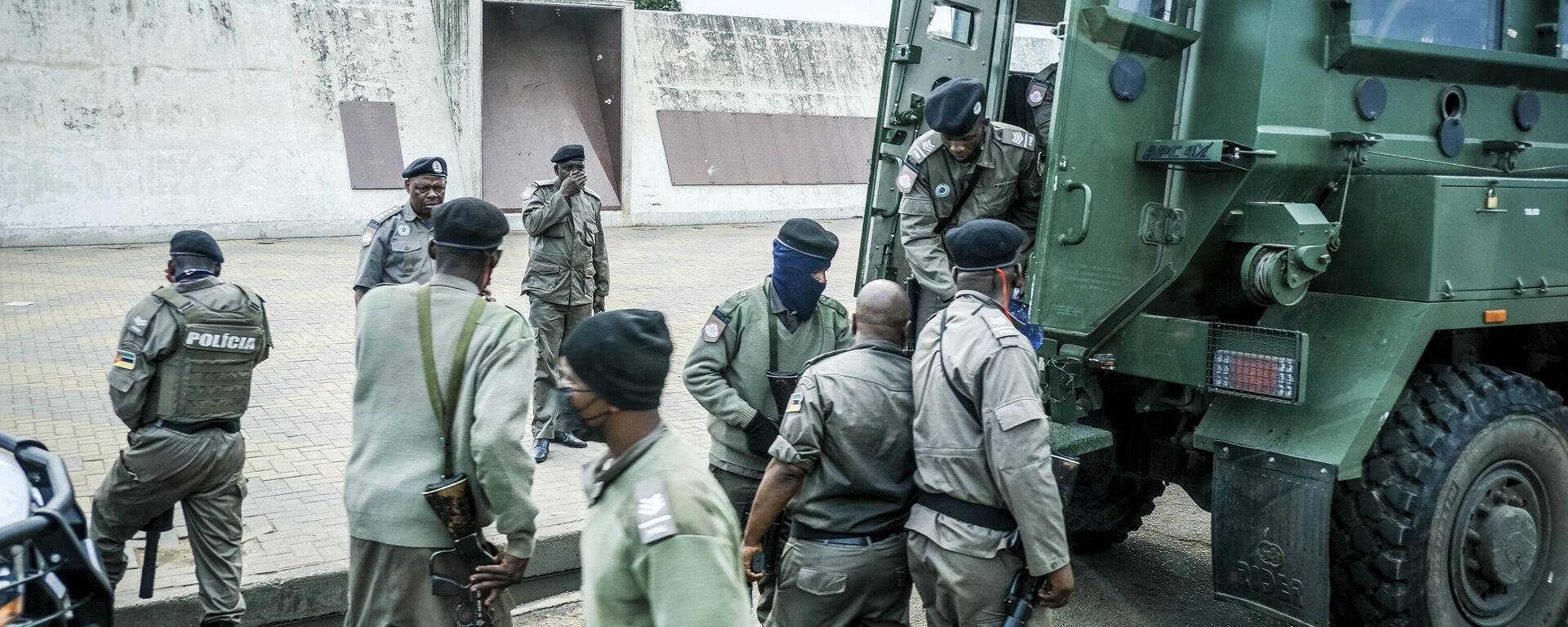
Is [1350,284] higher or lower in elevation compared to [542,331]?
higher

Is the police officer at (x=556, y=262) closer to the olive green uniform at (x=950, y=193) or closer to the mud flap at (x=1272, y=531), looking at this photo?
the olive green uniform at (x=950, y=193)

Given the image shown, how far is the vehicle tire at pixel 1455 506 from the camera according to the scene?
3990 millimetres

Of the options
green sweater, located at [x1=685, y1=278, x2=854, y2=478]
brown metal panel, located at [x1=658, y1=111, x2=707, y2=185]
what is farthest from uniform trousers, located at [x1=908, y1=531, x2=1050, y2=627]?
brown metal panel, located at [x1=658, y1=111, x2=707, y2=185]

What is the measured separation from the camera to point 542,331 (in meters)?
6.91

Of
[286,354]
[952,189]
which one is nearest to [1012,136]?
[952,189]

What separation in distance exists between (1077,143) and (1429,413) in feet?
4.79

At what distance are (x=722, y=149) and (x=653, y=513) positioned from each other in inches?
645

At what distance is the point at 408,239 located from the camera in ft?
18.7

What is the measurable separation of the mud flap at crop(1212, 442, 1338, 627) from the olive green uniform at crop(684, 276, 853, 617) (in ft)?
4.68

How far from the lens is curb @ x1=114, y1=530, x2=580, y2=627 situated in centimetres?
446

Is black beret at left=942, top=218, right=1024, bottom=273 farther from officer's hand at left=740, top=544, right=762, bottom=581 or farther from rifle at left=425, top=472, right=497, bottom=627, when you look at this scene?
rifle at left=425, top=472, right=497, bottom=627

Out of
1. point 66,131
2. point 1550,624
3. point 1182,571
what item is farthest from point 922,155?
point 66,131

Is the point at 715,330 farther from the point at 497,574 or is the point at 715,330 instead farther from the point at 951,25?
the point at 951,25

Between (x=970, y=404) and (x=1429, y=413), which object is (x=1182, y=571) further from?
(x=970, y=404)
